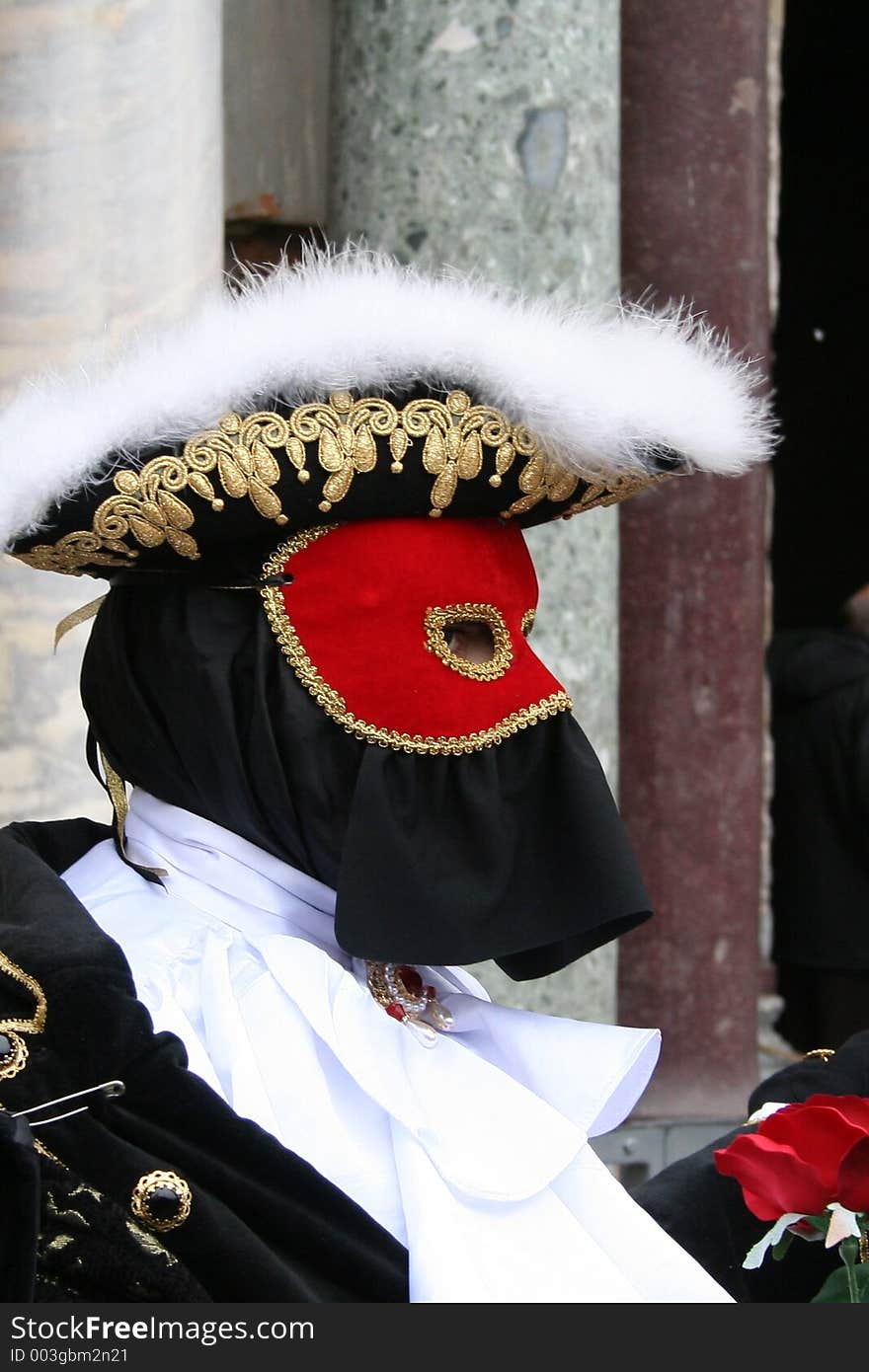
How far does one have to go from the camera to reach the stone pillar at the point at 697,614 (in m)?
4.02

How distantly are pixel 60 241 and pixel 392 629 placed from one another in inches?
53.5

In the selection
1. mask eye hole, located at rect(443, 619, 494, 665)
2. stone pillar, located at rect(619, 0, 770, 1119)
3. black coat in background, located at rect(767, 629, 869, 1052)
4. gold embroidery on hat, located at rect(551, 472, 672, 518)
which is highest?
gold embroidery on hat, located at rect(551, 472, 672, 518)

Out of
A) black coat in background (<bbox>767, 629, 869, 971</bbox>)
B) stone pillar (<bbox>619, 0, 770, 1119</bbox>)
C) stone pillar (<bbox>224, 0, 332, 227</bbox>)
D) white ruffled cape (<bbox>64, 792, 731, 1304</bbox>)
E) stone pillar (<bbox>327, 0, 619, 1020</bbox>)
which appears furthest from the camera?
black coat in background (<bbox>767, 629, 869, 971</bbox>)

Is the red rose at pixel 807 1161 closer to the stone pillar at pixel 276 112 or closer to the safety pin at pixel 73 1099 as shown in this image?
the safety pin at pixel 73 1099

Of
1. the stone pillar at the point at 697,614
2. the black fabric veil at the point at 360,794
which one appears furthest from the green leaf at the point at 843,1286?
the stone pillar at the point at 697,614

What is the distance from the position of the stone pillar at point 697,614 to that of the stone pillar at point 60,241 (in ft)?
4.83

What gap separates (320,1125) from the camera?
1.63 meters

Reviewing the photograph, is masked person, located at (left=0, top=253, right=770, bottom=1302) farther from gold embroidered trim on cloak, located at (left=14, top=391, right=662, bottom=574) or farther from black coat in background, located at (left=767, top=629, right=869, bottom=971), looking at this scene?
black coat in background, located at (left=767, top=629, right=869, bottom=971)

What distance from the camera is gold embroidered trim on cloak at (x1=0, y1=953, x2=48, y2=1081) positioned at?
145 cm

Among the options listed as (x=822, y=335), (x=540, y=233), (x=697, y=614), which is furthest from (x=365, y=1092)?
(x=822, y=335)

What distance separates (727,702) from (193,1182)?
281 centimetres

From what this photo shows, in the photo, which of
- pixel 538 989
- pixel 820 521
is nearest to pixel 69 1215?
pixel 538 989

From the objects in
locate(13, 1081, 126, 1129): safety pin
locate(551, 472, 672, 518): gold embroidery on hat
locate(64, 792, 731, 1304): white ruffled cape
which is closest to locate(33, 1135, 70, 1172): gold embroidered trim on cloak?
locate(13, 1081, 126, 1129): safety pin

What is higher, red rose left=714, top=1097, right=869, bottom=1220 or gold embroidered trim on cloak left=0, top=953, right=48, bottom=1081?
gold embroidered trim on cloak left=0, top=953, right=48, bottom=1081
